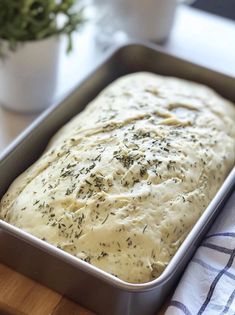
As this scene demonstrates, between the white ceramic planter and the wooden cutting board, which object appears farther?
the white ceramic planter

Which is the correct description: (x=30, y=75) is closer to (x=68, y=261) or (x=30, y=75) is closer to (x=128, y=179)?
(x=128, y=179)

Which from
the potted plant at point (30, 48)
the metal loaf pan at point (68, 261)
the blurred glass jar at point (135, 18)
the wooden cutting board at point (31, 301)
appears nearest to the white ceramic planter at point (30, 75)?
the potted plant at point (30, 48)

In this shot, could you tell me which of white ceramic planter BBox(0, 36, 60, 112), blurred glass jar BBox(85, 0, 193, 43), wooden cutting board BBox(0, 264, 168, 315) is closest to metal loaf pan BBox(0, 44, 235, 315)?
wooden cutting board BBox(0, 264, 168, 315)

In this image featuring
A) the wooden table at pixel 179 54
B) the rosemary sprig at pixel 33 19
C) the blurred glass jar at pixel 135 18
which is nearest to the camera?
the wooden table at pixel 179 54

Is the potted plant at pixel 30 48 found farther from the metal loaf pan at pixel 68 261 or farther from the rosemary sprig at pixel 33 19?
the metal loaf pan at pixel 68 261

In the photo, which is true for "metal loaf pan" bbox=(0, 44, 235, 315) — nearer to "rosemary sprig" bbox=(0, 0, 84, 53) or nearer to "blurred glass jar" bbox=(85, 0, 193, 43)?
"rosemary sprig" bbox=(0, 0, 84, 53)

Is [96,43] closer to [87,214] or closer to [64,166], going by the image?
[64,166]

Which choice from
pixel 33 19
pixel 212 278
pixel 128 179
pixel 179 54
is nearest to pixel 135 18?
pixel 179 54
